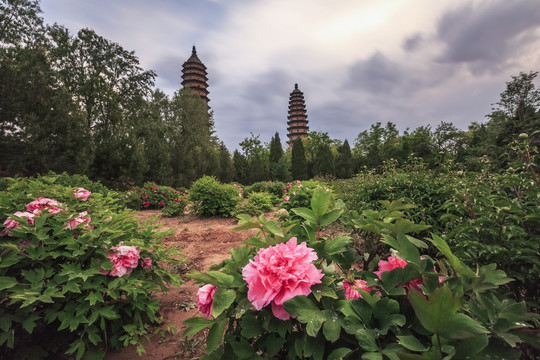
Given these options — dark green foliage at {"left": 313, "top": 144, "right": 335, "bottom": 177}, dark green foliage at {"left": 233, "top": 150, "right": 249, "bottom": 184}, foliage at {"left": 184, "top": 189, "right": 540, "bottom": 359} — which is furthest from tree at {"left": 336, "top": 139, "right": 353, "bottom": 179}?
foliage at {"left": 184, "top": 189, "right": 540, "bottom": 359}

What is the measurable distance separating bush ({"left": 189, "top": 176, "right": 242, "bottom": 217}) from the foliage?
6.77m

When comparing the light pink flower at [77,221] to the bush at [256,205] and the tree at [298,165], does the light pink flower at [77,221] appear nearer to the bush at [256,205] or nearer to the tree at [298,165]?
the bush at [256,205]

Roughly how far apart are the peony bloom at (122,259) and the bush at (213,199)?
569 centimetres

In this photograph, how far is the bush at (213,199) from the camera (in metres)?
7.53

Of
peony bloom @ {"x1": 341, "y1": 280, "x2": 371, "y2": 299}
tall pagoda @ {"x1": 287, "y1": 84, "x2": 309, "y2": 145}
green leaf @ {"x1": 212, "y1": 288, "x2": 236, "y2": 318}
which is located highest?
tall pagoda @ {"x1": 287, "y1": 84, "x2": 309, "y2": 145}

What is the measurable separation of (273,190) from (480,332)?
13.0m

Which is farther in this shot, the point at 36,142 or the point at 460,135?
the point at 460,135

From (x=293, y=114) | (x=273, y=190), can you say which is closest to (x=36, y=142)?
(x=273, y=190)

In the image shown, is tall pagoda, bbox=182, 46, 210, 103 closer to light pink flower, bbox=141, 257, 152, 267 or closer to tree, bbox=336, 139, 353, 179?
tree, bbox=336, 139, 353, 179

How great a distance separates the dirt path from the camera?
1.83 m

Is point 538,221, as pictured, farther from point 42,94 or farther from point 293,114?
point 293,114

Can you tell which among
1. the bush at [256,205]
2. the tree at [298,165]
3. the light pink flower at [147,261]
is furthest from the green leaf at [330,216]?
the tree at [298,165]

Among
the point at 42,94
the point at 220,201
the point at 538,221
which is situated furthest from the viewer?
the point at 42,94

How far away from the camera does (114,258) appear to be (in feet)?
5.56
